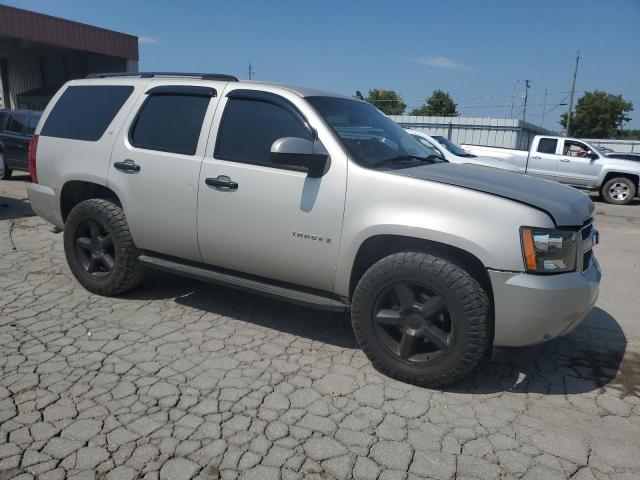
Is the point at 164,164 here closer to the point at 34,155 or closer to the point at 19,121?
the point at 34,155

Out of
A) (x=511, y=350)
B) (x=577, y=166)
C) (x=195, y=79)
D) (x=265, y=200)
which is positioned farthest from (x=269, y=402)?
(x=577, y=166)

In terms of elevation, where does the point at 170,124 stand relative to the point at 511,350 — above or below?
above

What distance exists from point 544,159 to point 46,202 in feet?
47.5

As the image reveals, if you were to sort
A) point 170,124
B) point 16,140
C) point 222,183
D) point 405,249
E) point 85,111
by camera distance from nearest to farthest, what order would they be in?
1. point 405,249
2. point 222,183
3. point 170,124
4. point 85,111
5. point 16,140

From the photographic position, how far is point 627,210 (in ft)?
43.3

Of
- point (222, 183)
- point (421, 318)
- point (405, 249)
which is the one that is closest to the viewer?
point (421, 318)

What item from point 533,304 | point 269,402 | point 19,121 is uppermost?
point 19,121

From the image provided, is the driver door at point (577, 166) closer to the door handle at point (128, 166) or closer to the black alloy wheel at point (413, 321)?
the black alloy wheel at point (413, 321)

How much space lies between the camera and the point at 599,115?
193 ft

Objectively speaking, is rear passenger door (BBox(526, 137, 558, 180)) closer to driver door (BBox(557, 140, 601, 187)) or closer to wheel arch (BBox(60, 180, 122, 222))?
driver door (BBox(557, 140, 601, 187))

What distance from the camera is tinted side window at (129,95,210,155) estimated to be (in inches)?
155

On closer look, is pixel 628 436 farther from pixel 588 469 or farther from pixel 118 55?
pixel 118 55

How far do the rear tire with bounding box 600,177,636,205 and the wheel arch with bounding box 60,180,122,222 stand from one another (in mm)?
14488

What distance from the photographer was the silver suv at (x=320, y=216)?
2.91 meters
